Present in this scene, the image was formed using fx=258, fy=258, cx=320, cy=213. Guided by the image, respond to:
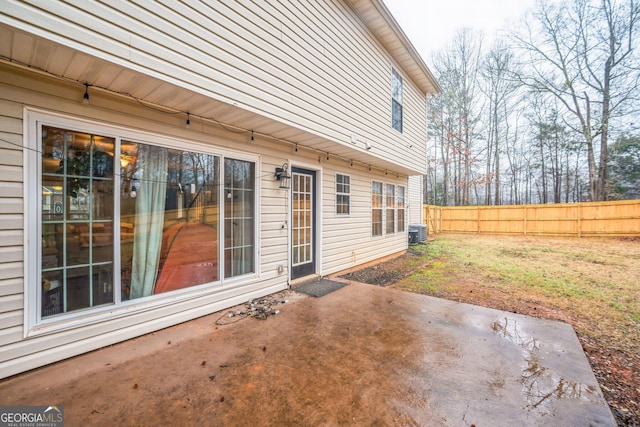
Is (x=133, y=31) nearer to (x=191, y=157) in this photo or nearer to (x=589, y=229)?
(x=191, y=157)

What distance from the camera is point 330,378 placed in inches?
87.9

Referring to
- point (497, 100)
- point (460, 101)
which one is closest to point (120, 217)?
point (460, 101)

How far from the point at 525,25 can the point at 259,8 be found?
682 inches

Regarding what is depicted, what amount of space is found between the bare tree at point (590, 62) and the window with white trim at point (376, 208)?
13435mm

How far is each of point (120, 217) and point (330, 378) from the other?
8.79 feet

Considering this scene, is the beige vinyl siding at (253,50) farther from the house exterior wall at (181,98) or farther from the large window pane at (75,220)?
the large window pane at (75,220)

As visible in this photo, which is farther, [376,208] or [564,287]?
[376,208]

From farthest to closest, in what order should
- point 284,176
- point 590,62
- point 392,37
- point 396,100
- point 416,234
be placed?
point 590,62, point 416,234, point 396,100, point 392,37, point 284,176

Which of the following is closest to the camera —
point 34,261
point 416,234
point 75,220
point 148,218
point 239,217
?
point 34,261

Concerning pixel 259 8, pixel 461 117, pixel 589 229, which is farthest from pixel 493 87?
pixel 259 8

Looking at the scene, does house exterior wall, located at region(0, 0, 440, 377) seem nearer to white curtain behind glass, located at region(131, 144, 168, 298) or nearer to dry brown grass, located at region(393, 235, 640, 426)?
white curtain behind glass, located at region(131, 144, 168, 298)

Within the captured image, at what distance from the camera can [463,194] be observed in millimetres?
18672

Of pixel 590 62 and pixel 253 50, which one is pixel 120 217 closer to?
pixel 253 50

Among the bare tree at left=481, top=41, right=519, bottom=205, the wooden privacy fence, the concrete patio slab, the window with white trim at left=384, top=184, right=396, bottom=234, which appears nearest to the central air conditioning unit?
the window with white trim at left=384, top=184, right=396, bottom=234
